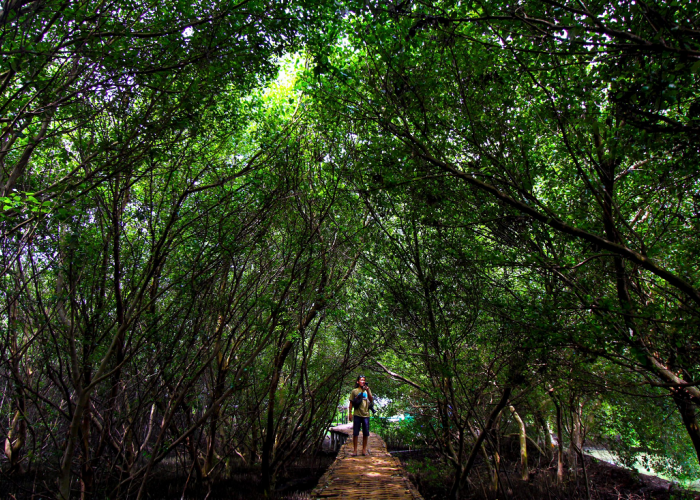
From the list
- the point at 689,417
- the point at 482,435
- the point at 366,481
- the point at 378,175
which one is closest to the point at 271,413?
the point at 366,481

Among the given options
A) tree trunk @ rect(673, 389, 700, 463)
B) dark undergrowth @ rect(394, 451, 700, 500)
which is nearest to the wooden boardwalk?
dark undergrowth @ rect(394, 451, 700, 500)

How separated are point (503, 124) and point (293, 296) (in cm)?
360

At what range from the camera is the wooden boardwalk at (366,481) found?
474cm

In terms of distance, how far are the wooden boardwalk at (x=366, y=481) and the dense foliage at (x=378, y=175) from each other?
105 centimetres

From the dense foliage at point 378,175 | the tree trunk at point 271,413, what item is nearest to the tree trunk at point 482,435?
the dense foliage at point 378,175

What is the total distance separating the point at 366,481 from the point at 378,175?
4498 mm

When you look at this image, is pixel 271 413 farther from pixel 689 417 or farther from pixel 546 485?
pixel 546 485

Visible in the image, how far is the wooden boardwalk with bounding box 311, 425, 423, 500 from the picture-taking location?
187 inches

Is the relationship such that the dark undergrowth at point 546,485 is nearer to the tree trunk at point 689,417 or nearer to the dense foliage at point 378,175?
the dense foliage at point 378,175

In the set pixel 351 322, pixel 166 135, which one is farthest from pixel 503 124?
pixel 351 322

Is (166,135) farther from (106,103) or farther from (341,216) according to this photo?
(341,216)

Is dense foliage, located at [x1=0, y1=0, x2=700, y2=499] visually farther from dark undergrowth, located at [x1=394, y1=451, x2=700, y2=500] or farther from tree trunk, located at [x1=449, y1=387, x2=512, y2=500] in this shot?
dark undergrowth, located at [x1=394, y1=451, x2=700, y2=500]

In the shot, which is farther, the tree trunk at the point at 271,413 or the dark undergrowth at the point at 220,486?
the dark undergrowth at the point at 220,486

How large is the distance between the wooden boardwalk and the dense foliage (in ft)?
3.43
